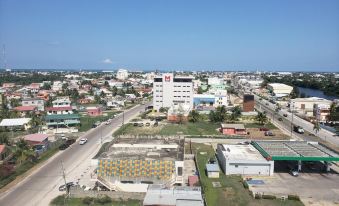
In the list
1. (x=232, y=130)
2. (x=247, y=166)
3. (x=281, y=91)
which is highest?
(x=281, y=91)

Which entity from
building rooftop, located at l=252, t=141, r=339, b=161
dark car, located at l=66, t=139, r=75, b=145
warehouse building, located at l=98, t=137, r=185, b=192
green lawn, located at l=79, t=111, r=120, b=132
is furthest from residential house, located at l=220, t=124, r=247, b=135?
warehouse building, located at l=98, t=137, r=185, b=192

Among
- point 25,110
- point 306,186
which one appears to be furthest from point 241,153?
point 25,110

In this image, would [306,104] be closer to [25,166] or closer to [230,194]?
[230,194]

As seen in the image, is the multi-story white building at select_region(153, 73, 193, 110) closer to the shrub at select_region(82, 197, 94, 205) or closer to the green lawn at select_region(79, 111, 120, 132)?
the green lawn at select_region(79, 111, 120, 132)

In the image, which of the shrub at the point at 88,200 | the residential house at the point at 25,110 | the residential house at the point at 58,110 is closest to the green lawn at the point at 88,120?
the residential house at the point at 58,110

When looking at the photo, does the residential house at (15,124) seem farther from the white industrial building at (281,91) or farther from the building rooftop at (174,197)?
the white industrial building at (281,91)

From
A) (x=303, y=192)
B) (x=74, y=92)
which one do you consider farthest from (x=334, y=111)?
(x=74, y=92)
